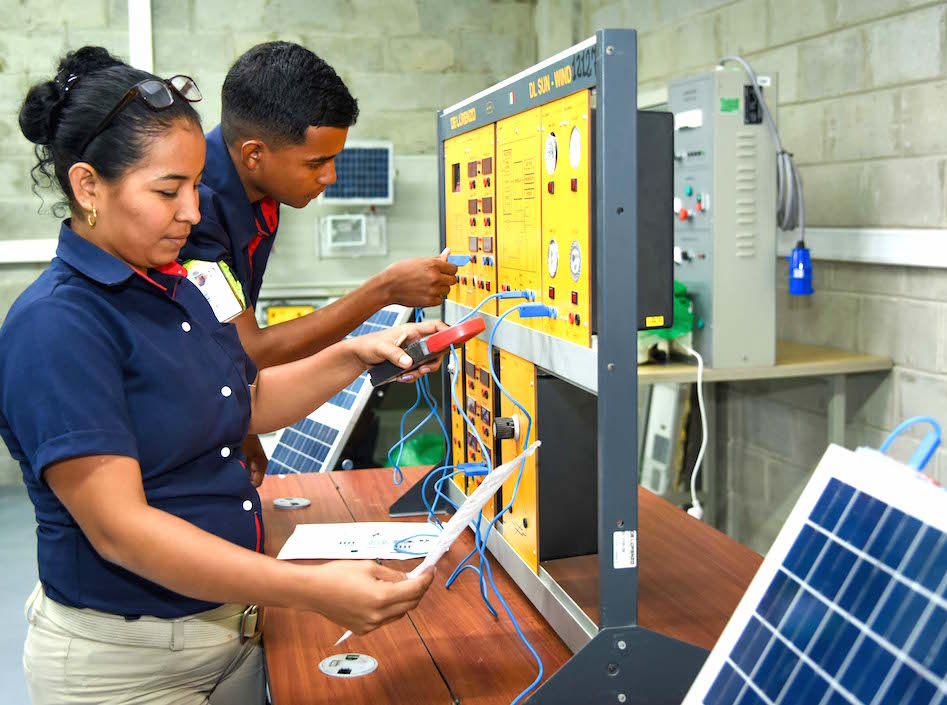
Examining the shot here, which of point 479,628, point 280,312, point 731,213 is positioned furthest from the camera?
point 280,312

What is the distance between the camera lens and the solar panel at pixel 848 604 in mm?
658

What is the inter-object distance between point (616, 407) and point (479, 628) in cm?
47

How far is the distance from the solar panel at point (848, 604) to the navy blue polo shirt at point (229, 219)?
1042 millimetres

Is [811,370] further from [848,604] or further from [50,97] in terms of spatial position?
[50,97]

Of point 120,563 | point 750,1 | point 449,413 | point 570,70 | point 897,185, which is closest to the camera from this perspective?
point 120,563

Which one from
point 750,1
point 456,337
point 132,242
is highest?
point 750,1

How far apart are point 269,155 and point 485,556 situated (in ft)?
2.70

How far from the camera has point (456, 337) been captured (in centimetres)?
134

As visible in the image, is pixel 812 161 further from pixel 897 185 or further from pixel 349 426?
pixel 349 426

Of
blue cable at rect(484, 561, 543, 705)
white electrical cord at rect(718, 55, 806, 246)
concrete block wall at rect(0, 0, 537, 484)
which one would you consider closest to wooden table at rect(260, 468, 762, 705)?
blue cable at rect(484, 561, 543, 705)

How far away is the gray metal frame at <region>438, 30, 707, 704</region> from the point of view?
1.08m

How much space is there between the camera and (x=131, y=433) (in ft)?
3.44

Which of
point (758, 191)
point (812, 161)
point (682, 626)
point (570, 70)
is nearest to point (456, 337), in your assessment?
point (570, 70)

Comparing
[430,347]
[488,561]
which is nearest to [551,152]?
[430,347]
